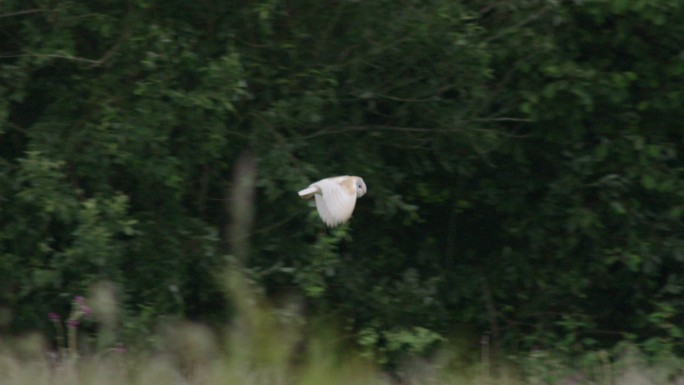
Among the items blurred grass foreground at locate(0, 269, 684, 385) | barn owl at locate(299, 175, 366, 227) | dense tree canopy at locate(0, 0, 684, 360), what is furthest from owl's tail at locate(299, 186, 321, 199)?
dense tree canopy at locate(0, 0, 684, 360)

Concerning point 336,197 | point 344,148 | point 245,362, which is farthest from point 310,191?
point 344,148

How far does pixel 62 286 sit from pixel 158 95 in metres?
1.30

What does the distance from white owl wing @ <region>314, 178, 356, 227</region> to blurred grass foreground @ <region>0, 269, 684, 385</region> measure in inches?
18.6

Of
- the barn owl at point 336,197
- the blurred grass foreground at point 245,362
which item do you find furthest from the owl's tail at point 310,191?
the blurred grass foreground at point 245,362

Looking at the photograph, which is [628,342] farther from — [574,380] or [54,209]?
[54,209]

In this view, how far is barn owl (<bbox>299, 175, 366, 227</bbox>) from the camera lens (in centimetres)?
477

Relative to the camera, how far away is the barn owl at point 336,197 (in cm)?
477

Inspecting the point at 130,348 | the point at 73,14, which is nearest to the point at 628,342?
the point at 130,348

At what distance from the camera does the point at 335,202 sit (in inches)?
189

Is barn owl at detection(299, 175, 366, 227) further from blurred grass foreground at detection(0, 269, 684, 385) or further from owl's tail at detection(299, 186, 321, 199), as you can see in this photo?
blurred grass foreground at detection(0, 269, 684, 385)

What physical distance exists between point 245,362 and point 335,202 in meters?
1.33

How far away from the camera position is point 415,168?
271 inches

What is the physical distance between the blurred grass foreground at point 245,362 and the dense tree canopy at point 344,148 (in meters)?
0.66

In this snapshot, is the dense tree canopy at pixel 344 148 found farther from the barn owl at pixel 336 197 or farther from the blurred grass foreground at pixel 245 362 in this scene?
the barn owl at pixel 336 197
